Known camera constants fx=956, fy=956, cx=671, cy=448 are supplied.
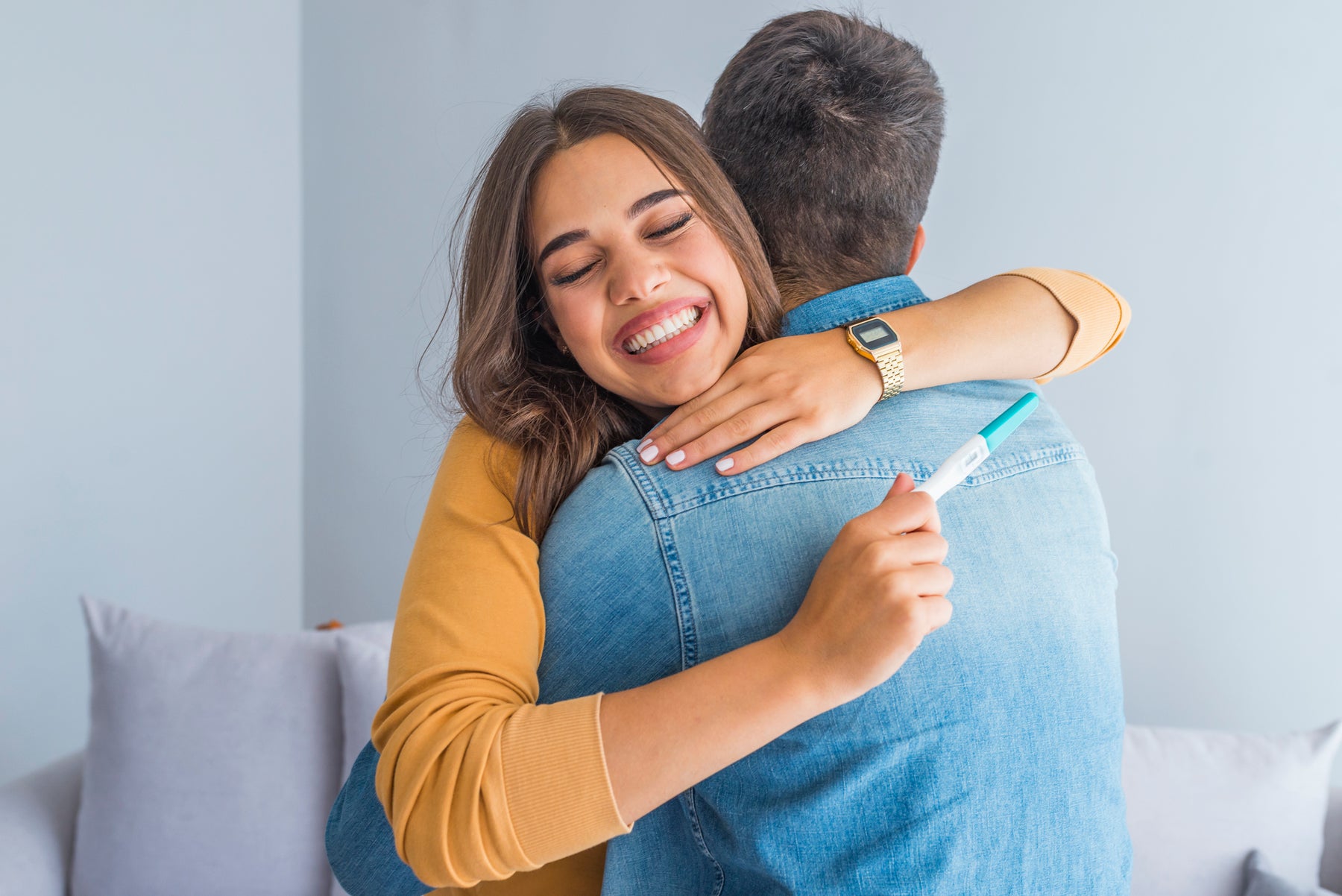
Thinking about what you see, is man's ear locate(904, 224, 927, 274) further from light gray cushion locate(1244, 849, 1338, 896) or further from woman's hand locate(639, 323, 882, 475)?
light gray cushion locate(1244, 849, 1338, 896)

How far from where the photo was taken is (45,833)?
197cm

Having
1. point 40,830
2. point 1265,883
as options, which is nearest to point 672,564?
point 1265,883

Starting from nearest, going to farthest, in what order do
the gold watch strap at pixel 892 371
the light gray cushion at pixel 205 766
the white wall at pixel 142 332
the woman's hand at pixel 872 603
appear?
the woman's hand at pixel 872 603
the gold watch strap at pixel 892 371
the light gray cushion at pixel 205 766
the white wall at pixel 142 332

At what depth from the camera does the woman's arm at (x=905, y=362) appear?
0.78 m

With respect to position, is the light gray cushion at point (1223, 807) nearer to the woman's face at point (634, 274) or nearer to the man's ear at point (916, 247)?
the man's ear at point (916, 247)

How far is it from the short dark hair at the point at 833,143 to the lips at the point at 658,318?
0.13 metres

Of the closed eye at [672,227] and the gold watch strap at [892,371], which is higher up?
the closed eye at [672,227]

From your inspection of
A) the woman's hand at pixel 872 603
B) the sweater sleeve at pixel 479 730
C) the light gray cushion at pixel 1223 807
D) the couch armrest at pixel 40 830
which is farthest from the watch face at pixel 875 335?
the couch armrest at pixel 40 830

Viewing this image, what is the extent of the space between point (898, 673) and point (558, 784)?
26 cm

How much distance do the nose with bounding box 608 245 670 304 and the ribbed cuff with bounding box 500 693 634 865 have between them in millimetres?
394

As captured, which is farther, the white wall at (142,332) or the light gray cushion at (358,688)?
the white wall at (142,332)

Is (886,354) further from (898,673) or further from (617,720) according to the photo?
(617,720)

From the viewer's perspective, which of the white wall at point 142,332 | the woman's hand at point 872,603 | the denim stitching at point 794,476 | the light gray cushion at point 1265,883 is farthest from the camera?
the white wall at point 142,332

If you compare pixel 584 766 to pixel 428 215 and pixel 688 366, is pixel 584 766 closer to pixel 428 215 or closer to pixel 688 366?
pixel 688 366
